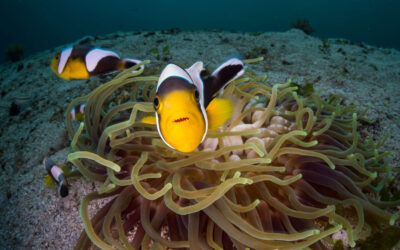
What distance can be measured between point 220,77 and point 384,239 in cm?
107

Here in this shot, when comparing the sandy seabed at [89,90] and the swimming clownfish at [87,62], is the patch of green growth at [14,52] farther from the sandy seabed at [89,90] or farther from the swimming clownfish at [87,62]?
the swimming clownfish at [87,62]

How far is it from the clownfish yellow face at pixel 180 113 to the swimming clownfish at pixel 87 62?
3.25ft

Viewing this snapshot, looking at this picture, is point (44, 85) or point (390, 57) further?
point (390, 57)

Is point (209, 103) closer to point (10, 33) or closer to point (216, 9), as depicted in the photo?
point (10, 33)

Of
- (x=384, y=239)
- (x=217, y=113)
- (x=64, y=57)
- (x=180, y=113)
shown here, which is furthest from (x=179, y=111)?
(x=64, y=57)

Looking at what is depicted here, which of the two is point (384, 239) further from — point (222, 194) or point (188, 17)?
point (188, 17)

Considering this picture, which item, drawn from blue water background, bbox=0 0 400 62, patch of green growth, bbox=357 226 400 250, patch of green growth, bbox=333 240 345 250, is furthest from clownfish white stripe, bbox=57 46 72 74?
blue water background, bbox=0 0 400 62

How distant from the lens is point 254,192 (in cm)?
126

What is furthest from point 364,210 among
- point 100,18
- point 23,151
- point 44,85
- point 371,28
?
point 100,18

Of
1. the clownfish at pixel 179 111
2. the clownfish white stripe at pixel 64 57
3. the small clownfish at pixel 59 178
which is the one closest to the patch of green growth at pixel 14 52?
the clownfish white stripe at pixel 64 57

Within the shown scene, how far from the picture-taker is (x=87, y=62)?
1.80 metres

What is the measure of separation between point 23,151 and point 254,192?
2.15m

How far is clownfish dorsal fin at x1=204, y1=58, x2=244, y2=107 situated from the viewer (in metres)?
1.09

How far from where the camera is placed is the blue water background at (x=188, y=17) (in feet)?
136
